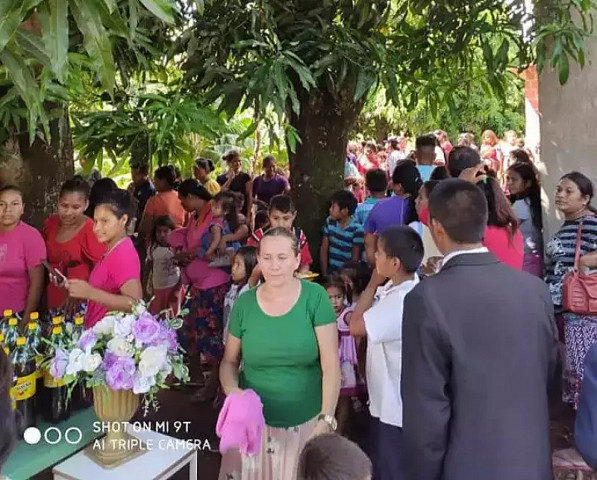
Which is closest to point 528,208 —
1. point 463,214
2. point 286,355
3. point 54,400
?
point 463,214

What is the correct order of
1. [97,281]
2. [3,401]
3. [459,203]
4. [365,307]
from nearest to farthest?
[3,401]
[459,203]
[97,281]
[365,307]

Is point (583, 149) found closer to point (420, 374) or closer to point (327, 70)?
point (327, 70)

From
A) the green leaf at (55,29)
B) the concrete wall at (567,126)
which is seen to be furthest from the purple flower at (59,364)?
the concrete wall at (567,126)

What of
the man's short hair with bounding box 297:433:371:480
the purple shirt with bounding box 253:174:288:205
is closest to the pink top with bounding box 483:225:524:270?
the man's short hair with bounding box 297:433:371:480

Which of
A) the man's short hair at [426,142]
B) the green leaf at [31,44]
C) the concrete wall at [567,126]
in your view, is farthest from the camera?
the man's short hair at [426,142]

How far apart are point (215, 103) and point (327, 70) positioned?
0.69m

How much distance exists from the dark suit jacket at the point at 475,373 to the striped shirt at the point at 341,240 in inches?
102

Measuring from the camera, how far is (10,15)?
4.66ft

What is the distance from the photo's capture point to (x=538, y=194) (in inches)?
175

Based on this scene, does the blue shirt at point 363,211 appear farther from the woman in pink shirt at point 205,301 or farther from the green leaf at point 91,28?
the green leaf at point 91,28

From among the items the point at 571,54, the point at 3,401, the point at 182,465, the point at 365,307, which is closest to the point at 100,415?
the point at 182,465

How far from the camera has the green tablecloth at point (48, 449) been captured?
6.98ft

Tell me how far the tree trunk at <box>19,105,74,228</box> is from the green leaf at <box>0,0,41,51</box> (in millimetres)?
2490

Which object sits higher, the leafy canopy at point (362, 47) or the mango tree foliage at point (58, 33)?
the leafy canopy at point (362, 47)
